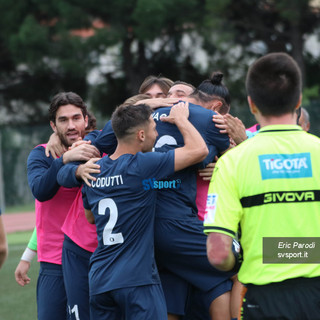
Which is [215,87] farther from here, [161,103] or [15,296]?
[15,296]

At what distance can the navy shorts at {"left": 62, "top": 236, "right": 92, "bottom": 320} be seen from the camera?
4.81m

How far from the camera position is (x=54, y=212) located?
5191 millimetres

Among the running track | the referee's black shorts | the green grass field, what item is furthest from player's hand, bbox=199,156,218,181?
the running track

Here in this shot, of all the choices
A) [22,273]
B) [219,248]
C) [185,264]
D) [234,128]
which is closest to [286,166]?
[219,248]

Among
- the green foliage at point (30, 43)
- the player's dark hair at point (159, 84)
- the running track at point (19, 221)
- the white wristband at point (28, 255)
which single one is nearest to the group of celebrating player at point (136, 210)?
the white wristband at point (28, 255)

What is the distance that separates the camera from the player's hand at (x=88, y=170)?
4.22 m

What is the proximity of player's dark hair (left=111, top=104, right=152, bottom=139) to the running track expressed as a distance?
12815mm

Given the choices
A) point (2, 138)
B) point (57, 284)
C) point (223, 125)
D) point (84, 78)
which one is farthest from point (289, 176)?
point (84, 78)

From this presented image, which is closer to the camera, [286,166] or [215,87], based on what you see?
[286,166]

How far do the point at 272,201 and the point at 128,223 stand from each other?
123 centimetres

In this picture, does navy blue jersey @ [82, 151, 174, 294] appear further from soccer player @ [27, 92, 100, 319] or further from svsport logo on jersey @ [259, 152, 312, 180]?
svsport logo on jersey @ [259, 152, 312, 180]

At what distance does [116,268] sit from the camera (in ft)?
13.3

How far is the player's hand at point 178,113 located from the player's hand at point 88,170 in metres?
0.58

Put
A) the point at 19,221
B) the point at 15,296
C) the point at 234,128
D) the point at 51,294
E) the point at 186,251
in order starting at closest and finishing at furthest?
the point at 186,251, the point at 234,128, the point at 51,294, the point at 15,296, the point at 19,221
